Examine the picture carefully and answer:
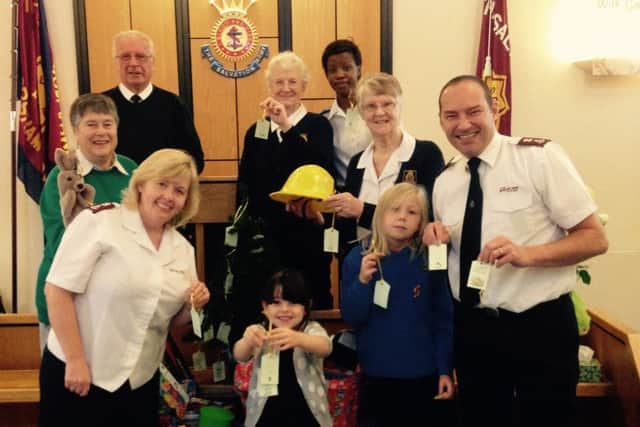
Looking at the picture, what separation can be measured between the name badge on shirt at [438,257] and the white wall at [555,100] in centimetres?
295

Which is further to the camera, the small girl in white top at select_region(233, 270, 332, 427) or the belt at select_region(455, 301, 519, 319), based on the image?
the small girl in white top at select_region(233, 270, 332, 427)

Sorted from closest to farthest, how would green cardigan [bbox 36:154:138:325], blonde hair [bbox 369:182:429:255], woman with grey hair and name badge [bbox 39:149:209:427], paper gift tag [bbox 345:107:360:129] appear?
woman with grey hair and name badge [bbox 39:149:209:427] < blonde hair [bbox 369:182:429:255] < green cardigan [bbox 36:154:138:325] < paper gift tag [bbox 345:107:360:129]

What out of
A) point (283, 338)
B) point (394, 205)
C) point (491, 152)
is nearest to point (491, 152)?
point (491, 152)

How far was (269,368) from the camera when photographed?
6.48 feet

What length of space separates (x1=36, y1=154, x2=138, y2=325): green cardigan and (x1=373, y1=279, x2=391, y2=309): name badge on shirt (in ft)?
3.60

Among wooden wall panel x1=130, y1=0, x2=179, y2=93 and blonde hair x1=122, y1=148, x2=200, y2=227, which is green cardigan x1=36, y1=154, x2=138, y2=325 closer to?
blonde hair x1=122, y1=148, x2=200, y2=227

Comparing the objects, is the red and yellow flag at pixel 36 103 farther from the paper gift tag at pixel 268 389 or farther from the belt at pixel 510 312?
the belt at pixel 510 312

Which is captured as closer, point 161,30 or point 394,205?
point 394,205

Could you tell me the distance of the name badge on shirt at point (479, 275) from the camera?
1.78 meters

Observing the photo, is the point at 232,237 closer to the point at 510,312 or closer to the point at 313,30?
the point at 510,312

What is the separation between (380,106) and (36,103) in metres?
3.01

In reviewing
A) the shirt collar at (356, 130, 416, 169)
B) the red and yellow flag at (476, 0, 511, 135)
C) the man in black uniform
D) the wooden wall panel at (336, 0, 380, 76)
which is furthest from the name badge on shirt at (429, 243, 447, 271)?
the wooden wall panel at (336, 0, 380, 76)

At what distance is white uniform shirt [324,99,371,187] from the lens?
9.03 ft

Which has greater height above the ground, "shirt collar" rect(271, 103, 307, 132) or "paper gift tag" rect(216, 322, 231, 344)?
"shirt collar" rect(271, 103, 307, 132)
